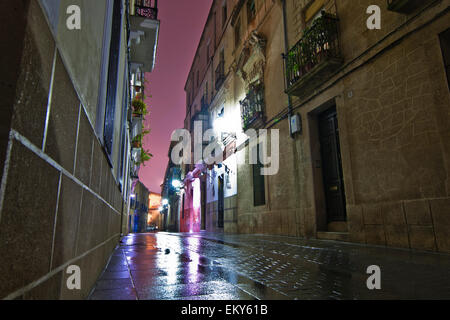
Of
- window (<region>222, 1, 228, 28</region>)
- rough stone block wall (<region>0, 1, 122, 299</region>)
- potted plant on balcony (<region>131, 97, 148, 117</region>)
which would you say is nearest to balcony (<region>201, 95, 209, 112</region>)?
window (<region>222, 1, 228, 28</region>)

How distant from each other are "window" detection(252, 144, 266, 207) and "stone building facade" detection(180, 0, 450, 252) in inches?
1.7

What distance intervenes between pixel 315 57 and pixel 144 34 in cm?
455

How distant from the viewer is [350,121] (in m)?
6.53

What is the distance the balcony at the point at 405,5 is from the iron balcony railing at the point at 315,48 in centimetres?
180

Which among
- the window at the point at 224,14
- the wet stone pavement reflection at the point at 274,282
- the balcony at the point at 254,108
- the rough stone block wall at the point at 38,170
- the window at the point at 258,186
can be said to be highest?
the window at the point at 224,14

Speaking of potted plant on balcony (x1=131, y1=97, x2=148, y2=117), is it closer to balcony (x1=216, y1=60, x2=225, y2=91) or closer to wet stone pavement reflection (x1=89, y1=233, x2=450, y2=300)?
balcony (x1=216, y1=60, x2=225, y2=91)

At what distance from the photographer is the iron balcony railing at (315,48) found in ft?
23.0

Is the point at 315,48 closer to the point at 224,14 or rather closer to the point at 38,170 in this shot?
the point at 38,170

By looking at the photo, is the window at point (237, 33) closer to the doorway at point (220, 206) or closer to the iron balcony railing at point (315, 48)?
the iron balcony railing at point (315, 48)

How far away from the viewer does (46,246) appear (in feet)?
3.10

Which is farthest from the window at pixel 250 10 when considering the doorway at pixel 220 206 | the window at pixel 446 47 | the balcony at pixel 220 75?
the window at pixel 446 47

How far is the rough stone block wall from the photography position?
26.3 inches
